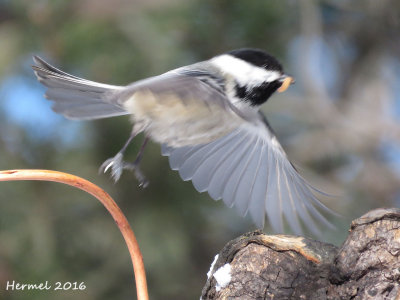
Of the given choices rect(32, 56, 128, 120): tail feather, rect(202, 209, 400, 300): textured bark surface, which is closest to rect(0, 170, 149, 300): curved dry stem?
rect(202, 209, 400, 300): textured bark surface

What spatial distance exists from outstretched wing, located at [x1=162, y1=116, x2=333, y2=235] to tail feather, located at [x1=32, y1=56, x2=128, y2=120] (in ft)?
0.37

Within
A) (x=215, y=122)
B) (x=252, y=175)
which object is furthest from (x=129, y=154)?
(x=215, y=122)

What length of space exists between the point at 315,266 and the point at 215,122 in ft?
0.95

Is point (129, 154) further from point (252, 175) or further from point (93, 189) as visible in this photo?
point (93, 189)

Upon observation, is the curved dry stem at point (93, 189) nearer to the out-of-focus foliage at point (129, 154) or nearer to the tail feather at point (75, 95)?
the tail feather at point (75, 95)

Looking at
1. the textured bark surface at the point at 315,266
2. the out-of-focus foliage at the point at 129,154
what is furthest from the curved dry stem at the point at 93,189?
the out-of-focus foliage at the point at 129,154

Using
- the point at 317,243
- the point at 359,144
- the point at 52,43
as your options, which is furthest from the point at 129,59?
the point at 317,243

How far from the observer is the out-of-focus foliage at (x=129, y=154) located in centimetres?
151

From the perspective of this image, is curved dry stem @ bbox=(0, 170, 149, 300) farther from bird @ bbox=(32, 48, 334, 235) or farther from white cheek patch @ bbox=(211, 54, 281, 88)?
white cheek patch @ bbox=(211, 54, 281, 88)

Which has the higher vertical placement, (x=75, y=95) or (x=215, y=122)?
(x=75, y=95)

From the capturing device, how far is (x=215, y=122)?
2.81 ft

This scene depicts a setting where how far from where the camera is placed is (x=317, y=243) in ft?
2.16

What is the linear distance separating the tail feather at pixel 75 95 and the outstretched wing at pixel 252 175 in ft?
0.37

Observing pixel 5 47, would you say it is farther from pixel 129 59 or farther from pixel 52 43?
pixel 129 59
